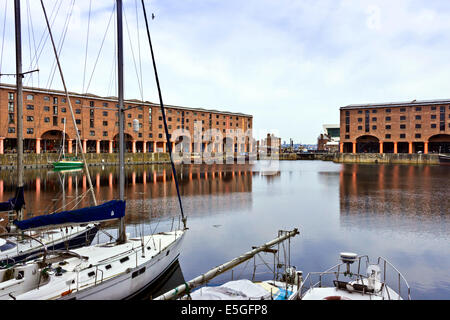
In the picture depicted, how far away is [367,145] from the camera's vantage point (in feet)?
382

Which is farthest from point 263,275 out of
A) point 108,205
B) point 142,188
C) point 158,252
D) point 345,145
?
point 345,145

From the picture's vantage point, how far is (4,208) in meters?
16.7

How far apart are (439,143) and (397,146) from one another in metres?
12.0

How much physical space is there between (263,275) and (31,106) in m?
81.9

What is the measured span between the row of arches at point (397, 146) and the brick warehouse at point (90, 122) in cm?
4676

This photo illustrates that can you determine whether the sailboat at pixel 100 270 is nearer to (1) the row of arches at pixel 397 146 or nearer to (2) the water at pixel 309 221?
(2) the water at pixel 309 221

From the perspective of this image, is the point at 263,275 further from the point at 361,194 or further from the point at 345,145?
the point at 345,145

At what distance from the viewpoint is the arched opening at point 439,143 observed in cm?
10181

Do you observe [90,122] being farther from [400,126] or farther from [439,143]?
[439,143]

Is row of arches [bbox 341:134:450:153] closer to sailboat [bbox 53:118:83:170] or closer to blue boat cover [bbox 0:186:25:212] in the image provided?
sailboat [bbox 53:118:83:170]

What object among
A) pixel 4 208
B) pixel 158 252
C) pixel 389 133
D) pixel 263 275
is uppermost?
pixel 389 133

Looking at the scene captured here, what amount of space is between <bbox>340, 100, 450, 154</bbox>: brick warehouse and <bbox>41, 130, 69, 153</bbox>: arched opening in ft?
278

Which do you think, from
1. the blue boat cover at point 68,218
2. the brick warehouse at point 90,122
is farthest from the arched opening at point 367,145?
the blue boat cover at point 68,218

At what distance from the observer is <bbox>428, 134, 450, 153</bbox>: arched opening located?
4008 inches
